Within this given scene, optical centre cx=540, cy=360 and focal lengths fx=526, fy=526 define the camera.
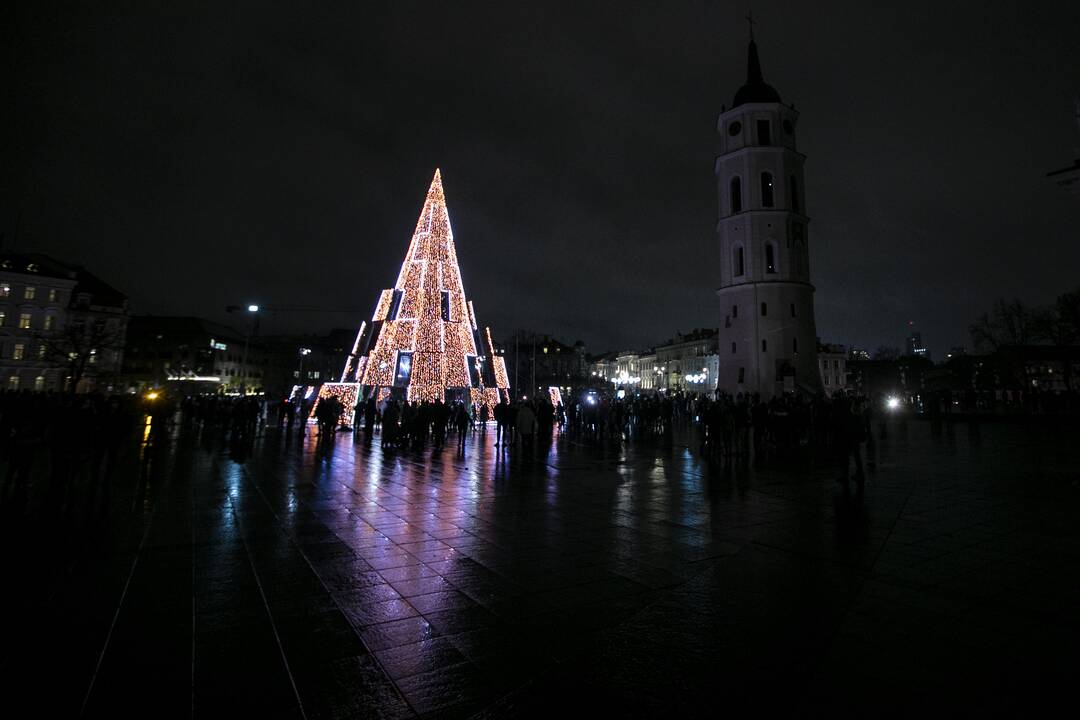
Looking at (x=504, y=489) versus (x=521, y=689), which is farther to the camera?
(x=504, y=489)

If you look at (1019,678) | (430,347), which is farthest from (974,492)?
(430,347)

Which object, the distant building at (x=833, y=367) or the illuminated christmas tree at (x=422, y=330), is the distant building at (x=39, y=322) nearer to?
the illuminated christmas tree at (x=422, y=330)

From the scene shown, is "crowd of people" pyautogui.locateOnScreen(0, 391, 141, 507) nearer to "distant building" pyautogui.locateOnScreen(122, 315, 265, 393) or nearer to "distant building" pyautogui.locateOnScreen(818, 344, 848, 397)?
"distant building" pyautogui.locateOnScreen(122, 315, 265, 393)

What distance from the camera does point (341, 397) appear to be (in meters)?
26.8

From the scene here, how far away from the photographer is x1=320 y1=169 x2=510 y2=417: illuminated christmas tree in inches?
1004

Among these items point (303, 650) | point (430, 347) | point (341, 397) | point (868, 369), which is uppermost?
point (868, 369)

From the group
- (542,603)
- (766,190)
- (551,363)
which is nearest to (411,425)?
(542,603)

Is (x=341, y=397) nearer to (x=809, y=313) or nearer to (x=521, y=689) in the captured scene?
(x=521, y=689)

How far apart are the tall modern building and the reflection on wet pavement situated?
37166 millimetres

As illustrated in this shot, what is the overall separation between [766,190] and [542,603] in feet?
160

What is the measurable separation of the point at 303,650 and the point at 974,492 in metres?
10.8

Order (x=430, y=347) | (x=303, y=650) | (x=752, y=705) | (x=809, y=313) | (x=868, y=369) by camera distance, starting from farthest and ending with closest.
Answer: (x=868, y=369) → (x=809, y=313) → (x=430, y=347) → (x=303, y=650) → (x=752, y=705)

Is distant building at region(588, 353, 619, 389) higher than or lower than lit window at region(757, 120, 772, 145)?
lower

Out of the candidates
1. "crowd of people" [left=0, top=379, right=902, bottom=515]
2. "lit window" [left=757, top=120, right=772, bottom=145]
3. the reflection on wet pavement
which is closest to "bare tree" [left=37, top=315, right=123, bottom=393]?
"crowd of people" [left=0, top=379, right=902, bottom=515]
